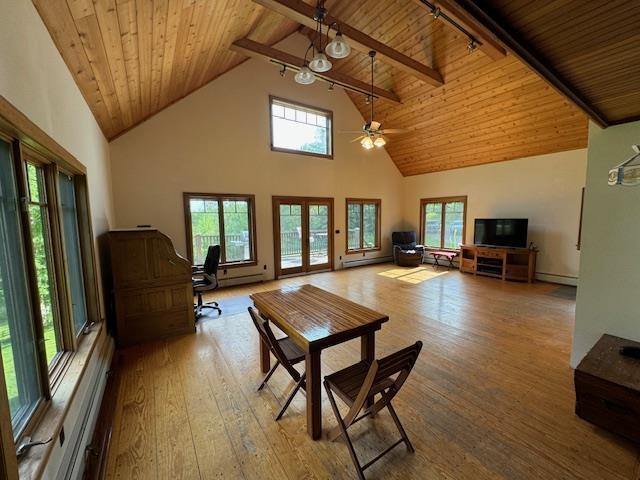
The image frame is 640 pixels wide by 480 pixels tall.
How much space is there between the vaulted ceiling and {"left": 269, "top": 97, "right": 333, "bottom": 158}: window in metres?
1.10

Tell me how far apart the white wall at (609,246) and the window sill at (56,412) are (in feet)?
12.3

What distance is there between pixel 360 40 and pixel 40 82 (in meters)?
3.96

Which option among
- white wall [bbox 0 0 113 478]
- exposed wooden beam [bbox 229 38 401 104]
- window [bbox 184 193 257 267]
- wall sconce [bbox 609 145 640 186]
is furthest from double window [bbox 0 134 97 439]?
exposed wooden beam [bbox 229 38 401 104]

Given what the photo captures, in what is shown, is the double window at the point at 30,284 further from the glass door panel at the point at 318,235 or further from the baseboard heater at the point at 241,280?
the glass door panel at the point at 318,235

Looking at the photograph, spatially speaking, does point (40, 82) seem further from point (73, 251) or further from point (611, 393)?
point (611, 393)

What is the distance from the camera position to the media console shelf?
5727 mm

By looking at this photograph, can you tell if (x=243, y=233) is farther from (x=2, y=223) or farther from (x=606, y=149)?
(x=606, y=149)

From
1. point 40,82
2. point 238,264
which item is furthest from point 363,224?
point 40,82

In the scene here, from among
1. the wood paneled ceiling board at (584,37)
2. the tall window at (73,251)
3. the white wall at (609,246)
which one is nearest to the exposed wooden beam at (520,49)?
the wood paneled ceiling board at (584,37)

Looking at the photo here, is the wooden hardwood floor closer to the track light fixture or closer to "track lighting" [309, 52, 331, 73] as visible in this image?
"track lighting" [309, 52, 331, 73]

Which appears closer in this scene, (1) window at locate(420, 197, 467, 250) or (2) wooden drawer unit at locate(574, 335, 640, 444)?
(2) wooden drawer unit at locate(574, 335, 640, 444)

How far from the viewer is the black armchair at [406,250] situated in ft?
24.8

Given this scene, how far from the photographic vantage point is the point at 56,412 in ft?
4.41

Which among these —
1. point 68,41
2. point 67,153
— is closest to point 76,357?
point 67,153
